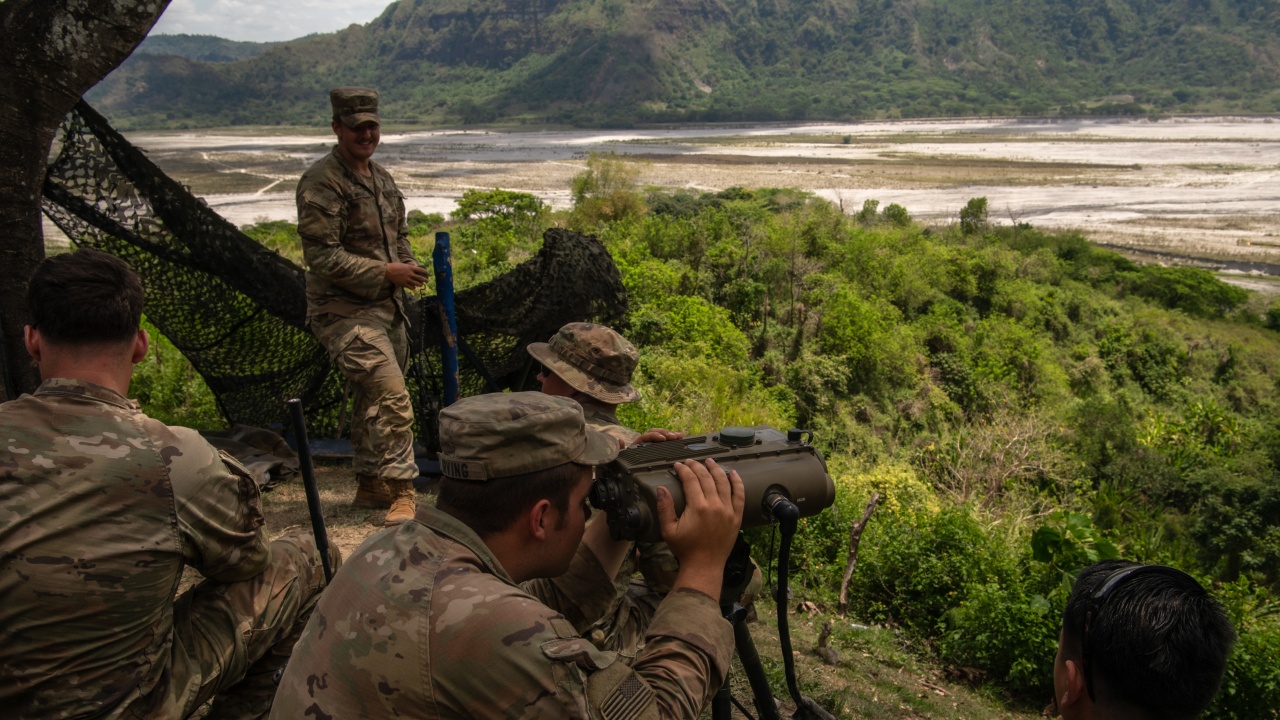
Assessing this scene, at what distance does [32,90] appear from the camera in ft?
13.7

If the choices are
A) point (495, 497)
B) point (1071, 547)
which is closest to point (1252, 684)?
point (1071, 547)

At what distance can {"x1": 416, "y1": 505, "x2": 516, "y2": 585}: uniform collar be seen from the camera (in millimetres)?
1918

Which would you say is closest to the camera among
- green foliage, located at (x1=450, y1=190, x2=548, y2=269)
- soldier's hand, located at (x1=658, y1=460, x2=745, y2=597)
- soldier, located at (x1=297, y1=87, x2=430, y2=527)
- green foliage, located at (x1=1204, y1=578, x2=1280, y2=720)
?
soldier's hand, located at (x1=658, y1=460, x2=745, y2=597)

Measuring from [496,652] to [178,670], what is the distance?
130 centimetres

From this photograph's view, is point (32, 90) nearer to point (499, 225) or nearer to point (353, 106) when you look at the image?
point (353, 106)

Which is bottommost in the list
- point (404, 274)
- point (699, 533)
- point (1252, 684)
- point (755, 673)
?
point (1252, 684)

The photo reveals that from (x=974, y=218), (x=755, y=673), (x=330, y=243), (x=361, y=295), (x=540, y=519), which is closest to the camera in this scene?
(x=540, y=519)

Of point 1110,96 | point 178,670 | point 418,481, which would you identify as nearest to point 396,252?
point 418,481

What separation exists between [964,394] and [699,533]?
669 inches

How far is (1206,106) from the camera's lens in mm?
114125

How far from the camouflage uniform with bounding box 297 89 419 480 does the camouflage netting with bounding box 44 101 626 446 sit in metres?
0.55

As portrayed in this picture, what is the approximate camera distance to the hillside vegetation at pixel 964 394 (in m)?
6.64

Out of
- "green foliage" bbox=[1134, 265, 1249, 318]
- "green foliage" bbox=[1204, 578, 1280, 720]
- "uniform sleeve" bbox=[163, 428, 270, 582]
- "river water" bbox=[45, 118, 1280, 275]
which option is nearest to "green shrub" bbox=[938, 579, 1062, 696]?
"green foliage" bbox=[1204, 578, 1280, 720]

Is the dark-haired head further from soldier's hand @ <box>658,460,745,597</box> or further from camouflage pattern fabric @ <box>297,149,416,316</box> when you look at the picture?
camouflage pattern fabric @ <box>297,149,416,316</box>
